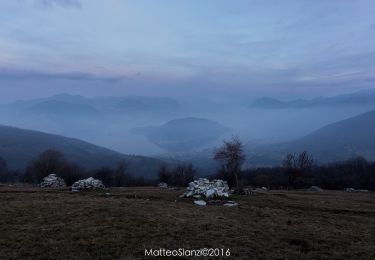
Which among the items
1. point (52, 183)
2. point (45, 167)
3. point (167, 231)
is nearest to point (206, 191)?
point (167, 231)

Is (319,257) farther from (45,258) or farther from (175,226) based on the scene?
(45,258)

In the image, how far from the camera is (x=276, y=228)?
2562 cm

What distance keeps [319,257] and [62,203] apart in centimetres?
2194

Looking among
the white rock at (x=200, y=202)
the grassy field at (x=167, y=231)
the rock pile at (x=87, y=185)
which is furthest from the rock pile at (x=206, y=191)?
the rock pile at (x=87, y=185)

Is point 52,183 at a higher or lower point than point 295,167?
lower

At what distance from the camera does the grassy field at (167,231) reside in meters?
19.5

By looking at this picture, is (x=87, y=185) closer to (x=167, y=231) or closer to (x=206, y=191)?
(x=206, y=191)

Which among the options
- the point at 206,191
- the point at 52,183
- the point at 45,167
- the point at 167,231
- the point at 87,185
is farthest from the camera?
the point at 45,167

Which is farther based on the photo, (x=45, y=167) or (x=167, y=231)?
(x=45, y=167)

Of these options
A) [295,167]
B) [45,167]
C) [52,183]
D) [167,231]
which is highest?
[45,167]

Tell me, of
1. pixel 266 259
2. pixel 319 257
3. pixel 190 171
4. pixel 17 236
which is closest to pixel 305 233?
pixel 319 257

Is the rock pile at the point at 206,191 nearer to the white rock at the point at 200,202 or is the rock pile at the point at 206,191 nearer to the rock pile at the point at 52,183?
the white rock at the point at 200,202

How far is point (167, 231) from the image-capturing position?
23.3 m

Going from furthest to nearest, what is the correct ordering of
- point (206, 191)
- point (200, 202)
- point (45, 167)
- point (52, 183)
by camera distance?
point (45, 167) < point (52, 183) < point (206, 191) < point (200, 202)
